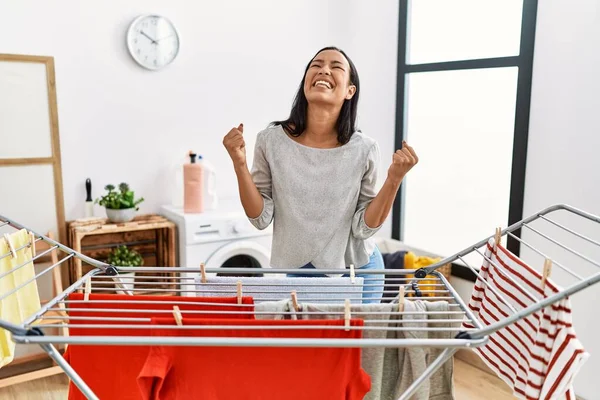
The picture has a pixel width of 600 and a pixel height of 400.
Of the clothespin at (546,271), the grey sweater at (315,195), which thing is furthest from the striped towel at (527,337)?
the grey sweater at (315,195)

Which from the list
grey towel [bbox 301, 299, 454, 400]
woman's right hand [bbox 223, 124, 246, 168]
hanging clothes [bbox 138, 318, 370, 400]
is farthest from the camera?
woman's right hand [bbox 223, 124, 246, 168]

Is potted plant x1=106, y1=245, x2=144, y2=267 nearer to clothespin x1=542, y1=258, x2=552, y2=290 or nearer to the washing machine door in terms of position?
the washing machine door

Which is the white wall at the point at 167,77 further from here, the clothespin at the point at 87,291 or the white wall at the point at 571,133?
the clothespin at the point at 87,291

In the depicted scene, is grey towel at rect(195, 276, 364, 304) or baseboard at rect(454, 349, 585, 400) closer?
grey towel at rect(195, 276, 364, 304)

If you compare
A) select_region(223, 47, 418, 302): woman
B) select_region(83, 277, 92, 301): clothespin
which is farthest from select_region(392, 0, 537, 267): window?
select_region(83, 277, 92, 301): clothespin

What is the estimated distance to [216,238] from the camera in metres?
3.30

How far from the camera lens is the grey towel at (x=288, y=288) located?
59.0 inches

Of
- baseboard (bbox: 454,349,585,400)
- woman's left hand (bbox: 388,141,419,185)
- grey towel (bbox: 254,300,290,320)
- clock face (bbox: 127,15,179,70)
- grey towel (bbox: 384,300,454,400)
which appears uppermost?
clock face (bbox: 127,15,179,70)

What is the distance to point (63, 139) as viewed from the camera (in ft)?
10.8

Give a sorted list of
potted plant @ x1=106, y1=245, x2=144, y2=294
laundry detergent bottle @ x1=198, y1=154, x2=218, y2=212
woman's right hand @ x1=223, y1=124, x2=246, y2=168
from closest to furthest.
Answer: woman's right hand @ x1=223, y1=124, x2=246, y2=168, potted plant @ x1=106, y1=245, x2=144, y2=294, laundry detergent bottle @ x1=198, y1=154, x2=218, y2=212

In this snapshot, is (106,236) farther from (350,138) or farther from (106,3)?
(350,138)

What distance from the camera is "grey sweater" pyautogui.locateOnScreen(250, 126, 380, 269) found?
5.85 feet

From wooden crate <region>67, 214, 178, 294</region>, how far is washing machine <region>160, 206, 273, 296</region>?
7 centimetres

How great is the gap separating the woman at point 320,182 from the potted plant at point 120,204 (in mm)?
1606
